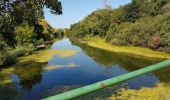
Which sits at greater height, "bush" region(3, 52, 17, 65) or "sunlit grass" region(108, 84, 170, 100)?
"bush" region(3, 52, 17, 65)

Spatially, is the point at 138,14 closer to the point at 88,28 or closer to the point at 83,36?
the point at 88,28

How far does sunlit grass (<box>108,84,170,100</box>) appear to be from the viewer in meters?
18.5

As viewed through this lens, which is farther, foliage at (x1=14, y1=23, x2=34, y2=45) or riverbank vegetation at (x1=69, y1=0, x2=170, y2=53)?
foliage at (x1=14, y1=23, x2=34, y2=45)

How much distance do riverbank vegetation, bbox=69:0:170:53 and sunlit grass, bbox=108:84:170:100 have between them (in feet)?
65.8

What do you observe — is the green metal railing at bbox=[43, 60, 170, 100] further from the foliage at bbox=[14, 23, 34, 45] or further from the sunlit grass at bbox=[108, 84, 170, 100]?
the foliage at bbox=[14, 23, 34, 45]

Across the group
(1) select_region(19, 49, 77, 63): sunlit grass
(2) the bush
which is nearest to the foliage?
(1) select_region(19, 49, 77, 63): sunlit grass

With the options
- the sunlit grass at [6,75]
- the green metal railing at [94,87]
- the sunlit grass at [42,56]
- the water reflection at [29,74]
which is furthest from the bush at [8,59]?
the green metal railing at [94,87]

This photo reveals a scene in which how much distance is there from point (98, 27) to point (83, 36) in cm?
1984

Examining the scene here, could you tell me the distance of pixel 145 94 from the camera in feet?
63.3

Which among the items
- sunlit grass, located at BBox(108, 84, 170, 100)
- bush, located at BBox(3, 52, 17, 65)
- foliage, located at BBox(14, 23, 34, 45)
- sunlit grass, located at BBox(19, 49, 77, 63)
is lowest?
sunlit grass, located at BBox(19, 49, 77, 63)

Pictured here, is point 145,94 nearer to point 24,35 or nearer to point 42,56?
point 42,56

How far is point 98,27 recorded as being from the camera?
83.5 metres

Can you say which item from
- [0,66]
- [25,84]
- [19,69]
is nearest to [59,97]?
[25,84]

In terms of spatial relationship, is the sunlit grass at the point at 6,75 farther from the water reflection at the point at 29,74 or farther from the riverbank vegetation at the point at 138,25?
the riverbank vegetation at the point at 138,25
